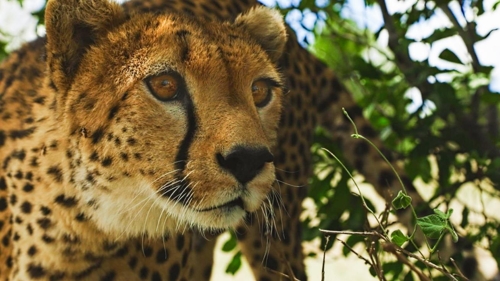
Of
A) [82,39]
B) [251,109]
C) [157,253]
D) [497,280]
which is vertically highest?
[82,39]

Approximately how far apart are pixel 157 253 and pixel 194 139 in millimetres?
524

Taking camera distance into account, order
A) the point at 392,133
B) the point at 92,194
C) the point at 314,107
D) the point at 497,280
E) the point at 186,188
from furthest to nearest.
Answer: the point at 392,133
the point at 314,107
the point at 497,280
the point at 92,194
the point at 186,188

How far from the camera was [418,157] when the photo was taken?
3.31 m

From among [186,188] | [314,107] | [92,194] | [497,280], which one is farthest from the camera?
[314,107]

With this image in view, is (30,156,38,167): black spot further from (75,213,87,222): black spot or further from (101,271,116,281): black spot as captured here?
(101,271,116,281): black spot

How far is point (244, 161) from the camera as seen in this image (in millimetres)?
2057

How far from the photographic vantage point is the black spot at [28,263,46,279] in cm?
244

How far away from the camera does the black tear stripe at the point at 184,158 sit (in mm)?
2172

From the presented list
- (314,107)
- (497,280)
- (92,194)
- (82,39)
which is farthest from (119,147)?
(497,280)

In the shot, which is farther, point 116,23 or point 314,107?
point 314,107

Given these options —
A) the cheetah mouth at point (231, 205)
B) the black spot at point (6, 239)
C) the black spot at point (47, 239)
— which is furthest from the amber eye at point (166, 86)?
the black spot at point (6, 239)

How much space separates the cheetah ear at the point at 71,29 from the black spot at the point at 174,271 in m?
0.63

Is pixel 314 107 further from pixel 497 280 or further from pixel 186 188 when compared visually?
pixel 186 188

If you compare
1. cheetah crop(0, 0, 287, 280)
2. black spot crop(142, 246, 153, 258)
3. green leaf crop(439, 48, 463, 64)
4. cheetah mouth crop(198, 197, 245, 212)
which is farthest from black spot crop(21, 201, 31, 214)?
green leaf crop(439, 48, 463, 64)
